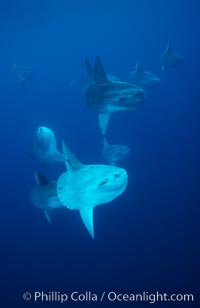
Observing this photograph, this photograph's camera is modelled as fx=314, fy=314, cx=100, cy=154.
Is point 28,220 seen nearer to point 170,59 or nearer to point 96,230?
point 96,230

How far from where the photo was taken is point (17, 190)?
1508cm

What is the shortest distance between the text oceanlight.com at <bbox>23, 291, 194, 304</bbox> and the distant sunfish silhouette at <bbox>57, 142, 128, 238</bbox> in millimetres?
6957

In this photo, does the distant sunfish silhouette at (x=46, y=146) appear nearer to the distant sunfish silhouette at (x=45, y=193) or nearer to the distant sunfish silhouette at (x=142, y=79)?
the distant sunfish silhouette at (x=45, y=193)

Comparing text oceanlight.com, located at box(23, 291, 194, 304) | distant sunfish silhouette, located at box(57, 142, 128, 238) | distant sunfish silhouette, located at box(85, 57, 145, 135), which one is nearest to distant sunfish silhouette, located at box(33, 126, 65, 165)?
distant sunfish silhouette, located at box(85, 57, 145, 135)

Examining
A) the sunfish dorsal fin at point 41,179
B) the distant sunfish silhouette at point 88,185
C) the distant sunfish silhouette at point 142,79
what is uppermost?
the distant sunfish silhouette at point 142,79

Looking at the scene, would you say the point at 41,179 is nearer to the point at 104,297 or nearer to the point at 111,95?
the point at 111,95

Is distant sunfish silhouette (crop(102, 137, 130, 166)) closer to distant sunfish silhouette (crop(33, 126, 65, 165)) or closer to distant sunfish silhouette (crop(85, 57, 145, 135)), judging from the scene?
distant sunfish silhouette (crop(33, 126, 65, 165))

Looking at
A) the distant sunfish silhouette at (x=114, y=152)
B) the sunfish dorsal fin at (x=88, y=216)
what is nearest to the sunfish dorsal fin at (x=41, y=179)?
the sunfish dorsal fin at (x=88, y=216)

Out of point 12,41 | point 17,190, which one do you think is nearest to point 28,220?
point 17,190

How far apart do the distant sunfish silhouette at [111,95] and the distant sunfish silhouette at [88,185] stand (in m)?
1.27

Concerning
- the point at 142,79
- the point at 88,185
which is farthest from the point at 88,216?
the point at 142,79

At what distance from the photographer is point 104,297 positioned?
9.44 m

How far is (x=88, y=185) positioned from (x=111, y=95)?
173cm

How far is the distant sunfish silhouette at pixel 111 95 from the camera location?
4.09m
